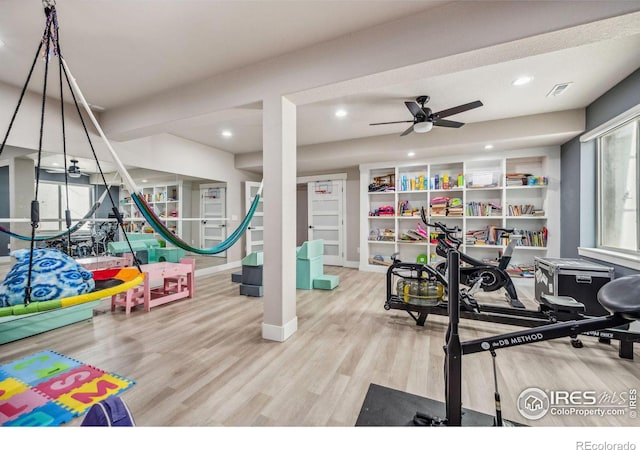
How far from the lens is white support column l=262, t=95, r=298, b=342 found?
2242 millimetres

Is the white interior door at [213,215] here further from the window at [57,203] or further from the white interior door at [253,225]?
the window at [57,203]

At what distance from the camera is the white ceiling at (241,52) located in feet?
5.71

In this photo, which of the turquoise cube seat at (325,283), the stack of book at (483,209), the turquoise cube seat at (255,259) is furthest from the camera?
the stack of book at (483,209)

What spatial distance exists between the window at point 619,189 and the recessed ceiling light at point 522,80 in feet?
3.49

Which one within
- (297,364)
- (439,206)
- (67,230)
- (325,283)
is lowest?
(297,364)

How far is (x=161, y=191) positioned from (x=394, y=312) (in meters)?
4.21

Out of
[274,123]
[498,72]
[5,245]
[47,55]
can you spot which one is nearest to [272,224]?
[274,123]

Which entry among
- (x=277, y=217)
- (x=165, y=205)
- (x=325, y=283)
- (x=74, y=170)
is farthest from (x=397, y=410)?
(x=165, y=205)

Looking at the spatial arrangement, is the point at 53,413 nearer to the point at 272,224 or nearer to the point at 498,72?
the point at 272,224

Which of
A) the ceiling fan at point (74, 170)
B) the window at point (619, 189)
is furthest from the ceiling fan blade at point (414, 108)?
the ceiling fan at point (74, 170)

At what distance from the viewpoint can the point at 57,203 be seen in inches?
123

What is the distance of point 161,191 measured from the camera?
4430 mm

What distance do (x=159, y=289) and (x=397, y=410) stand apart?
345 centimetres

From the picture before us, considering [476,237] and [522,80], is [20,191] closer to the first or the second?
[522,80]
